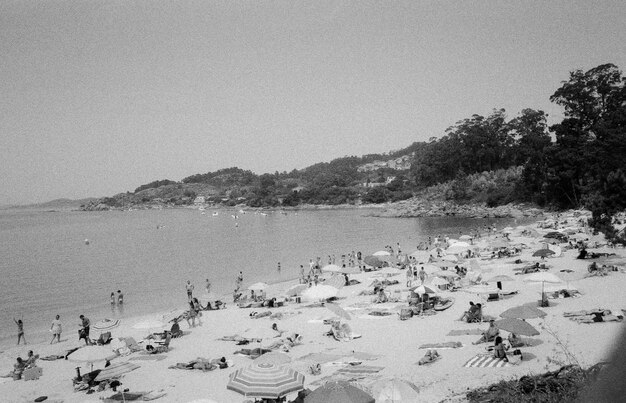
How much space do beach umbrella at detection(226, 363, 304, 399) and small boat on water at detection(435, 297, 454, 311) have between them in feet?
33.3

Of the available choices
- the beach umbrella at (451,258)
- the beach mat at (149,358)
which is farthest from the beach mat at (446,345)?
the beach umbrella at (451,258)

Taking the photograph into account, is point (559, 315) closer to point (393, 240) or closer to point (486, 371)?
point (486, 371)

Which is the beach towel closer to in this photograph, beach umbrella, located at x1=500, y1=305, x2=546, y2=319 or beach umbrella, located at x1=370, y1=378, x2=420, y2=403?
beach umbrella, located at x1=500, y1=305, x2=546, y2=319

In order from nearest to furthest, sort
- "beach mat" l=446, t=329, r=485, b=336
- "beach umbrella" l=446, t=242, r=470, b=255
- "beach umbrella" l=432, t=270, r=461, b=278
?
"beach mat" l=446, t=329, r=485, b=336
"beach umbrella" l=432, t=270, r=461, b=278
"beach umbrella" l=446, t=242, r=470, b=255

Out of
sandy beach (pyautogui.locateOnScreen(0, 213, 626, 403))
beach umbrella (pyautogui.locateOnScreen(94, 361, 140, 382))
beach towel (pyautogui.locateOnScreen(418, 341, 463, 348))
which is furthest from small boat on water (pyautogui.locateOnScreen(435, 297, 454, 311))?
beach umbrella (pyautogui.locateOnScreen(94, 361, 140, 382))

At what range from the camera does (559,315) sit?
16.2 meters

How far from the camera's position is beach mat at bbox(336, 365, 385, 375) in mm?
13317

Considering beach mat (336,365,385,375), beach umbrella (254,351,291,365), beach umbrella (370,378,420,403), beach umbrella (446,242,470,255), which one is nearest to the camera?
beach umbrella (370,378,420,403)

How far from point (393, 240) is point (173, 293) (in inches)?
1203

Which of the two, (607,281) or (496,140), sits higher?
(496,140)

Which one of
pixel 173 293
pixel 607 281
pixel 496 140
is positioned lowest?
pixel 173 293

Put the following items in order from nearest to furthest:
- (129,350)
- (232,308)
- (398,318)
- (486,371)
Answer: (486,371), (129,350), (398,318), (232,308)

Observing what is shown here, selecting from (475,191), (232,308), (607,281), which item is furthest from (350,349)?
(475,191)

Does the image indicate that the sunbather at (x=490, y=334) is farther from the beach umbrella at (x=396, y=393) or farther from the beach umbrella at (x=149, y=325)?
the beach umbrella at (x=149, y=325)
